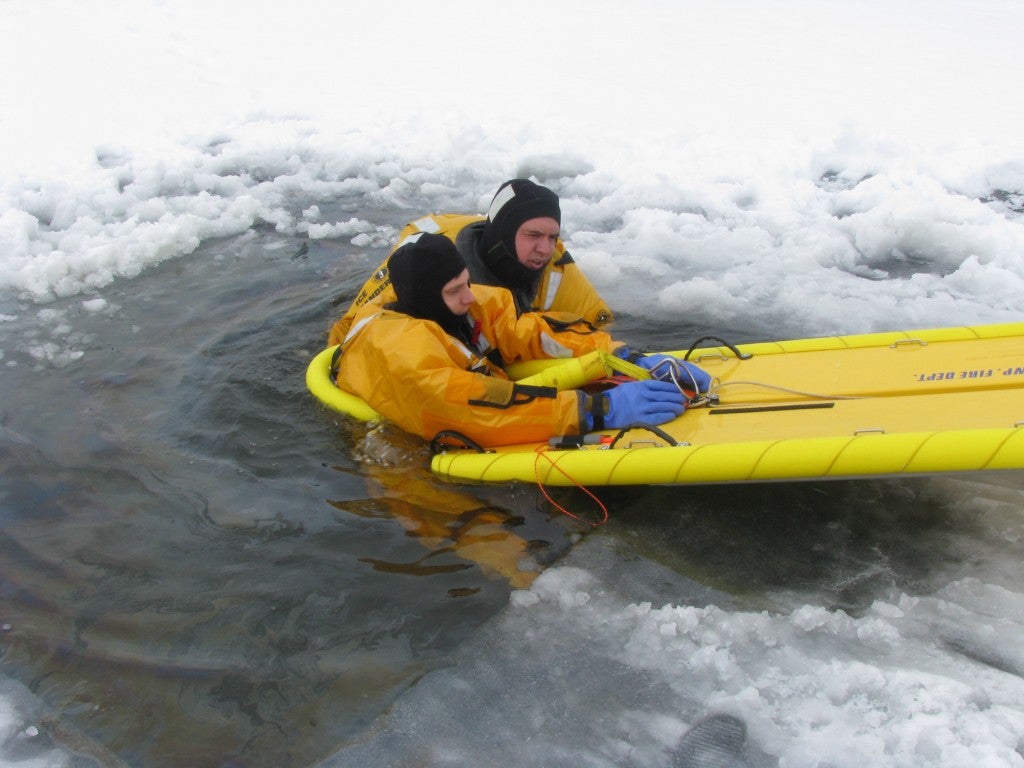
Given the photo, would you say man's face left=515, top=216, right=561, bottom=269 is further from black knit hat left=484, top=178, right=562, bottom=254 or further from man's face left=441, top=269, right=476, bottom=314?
man's face left=441, top=269, right=476, bottom=314

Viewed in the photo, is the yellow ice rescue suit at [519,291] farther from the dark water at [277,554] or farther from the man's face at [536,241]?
the dark water at [277,554]

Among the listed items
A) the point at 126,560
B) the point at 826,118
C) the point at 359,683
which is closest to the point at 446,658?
the point at 359,683

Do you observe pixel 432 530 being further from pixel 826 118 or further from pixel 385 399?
pixel 826 118

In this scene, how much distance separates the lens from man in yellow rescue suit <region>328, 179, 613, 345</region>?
4172mm

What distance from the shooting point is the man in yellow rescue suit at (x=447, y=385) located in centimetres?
347

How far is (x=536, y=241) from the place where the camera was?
13.8ft

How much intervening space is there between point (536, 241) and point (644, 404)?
1158 millimetres

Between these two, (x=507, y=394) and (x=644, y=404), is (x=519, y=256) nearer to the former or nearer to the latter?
(x=507, y=394)

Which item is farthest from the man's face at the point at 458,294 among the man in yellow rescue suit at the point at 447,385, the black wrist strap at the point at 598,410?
the black wrist strap at the point at 598,410

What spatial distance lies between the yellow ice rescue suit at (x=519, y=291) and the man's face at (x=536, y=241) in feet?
0.72

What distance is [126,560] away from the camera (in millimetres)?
3311

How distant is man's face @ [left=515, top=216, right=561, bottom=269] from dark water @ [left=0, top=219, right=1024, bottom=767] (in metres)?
1.18

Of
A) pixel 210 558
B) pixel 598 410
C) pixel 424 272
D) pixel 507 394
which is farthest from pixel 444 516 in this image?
pixel 424 272

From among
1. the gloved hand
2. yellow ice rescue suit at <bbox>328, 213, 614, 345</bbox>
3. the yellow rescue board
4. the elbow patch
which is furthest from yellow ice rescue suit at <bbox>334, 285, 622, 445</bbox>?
yellow ice rescue suit at <bbox>328, 213, 614, 345</bbox>
